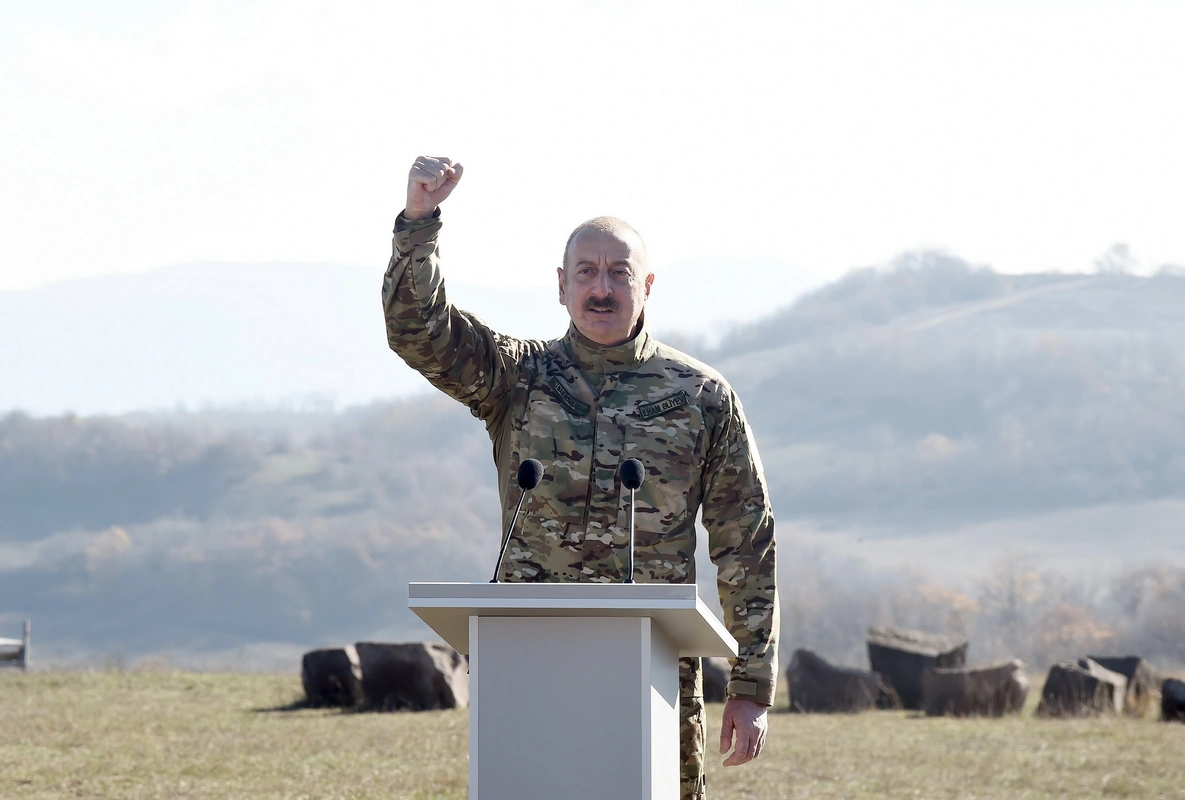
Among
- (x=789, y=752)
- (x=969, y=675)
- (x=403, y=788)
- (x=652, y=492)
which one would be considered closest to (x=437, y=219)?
(x=652, y=492)

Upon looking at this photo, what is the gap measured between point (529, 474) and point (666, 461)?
3.03 feet

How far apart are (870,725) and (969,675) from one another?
4.66ft

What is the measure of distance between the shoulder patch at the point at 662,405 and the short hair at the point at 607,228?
1.24ft

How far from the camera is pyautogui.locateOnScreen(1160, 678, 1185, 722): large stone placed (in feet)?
43.9

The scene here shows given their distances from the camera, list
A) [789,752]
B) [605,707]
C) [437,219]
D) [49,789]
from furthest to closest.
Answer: [789,752] → [49,789] → [437,219] → [605,707]

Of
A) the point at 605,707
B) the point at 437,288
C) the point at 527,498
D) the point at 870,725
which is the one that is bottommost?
the point at 870,725

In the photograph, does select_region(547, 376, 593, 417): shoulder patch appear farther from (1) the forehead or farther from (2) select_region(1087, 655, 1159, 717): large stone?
(2) select_region(1087, 655, 1159, 717): large stone

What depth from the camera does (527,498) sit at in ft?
13.4

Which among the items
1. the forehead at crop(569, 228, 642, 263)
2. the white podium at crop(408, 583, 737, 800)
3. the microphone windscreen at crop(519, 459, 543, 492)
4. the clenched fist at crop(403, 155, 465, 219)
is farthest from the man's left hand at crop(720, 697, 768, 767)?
the clenched fist at crop(403, 155, 465, 219)

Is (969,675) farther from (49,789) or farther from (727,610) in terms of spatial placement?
(727,610)

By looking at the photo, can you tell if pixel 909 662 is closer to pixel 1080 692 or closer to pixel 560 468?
pixel 1080 692

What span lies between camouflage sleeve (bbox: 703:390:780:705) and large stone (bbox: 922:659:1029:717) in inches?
419

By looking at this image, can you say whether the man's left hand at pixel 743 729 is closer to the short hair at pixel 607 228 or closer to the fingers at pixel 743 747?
the fingers at pixel 743 747

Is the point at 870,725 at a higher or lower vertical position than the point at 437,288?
lower
